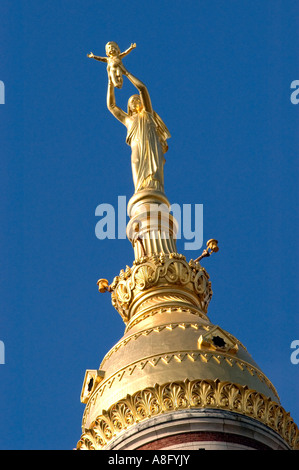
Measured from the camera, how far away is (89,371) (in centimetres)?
3322

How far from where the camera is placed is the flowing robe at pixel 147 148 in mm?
37656

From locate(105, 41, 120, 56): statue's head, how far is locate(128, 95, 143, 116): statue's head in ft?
3.64

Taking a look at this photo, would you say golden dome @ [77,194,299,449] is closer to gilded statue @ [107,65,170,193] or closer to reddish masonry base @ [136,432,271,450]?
reddish masonry base @ [136,432,271,450]

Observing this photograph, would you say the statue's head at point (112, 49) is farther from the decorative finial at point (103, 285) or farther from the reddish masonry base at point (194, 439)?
the reddish masonry base at point (194, 439)

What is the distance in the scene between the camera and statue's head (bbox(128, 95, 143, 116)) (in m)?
39.2

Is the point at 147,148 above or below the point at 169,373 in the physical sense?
above

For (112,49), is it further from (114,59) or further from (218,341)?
(218,341)

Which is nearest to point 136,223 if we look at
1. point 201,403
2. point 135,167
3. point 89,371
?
point 135,167

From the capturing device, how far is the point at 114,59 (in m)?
39.2

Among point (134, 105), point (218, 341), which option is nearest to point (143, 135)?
point (134, 105)

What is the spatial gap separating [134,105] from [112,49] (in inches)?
54.7

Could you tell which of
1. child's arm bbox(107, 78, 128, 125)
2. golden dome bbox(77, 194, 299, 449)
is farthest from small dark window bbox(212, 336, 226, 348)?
child's arm bbox(107, 78, 128, 125)

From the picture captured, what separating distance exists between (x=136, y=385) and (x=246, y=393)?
2.03 meters

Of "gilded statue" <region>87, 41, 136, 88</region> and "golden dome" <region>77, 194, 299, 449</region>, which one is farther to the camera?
"gilded statue" <region>87, 41, 136, 88</region>
